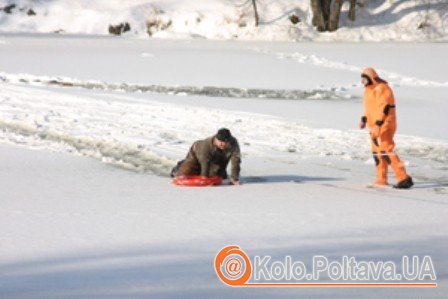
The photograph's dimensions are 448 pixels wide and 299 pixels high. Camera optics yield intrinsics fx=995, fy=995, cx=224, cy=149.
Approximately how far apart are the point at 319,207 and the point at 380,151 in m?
1.77

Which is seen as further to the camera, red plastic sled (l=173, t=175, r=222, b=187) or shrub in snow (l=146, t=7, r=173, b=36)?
shrub in snow (l=146, t=7, r=173, b=36)

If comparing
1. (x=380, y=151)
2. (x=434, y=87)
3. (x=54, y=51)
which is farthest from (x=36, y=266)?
(x=54, y=51)

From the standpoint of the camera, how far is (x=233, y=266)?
7.57 m

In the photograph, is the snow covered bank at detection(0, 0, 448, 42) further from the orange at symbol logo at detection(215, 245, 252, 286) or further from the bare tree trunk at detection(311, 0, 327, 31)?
the orange at symbol logo at detection(215, 245, 252, 286)

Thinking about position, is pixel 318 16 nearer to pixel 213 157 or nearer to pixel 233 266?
pixel 213 157

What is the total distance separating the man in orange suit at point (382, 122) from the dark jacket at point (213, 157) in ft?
5.53

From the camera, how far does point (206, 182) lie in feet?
39.1

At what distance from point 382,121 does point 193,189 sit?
239cm

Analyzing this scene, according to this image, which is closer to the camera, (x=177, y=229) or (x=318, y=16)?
(x=177, y=229)

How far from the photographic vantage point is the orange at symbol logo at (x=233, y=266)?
7.32 metres

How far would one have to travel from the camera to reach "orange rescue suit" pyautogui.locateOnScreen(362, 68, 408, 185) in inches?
465

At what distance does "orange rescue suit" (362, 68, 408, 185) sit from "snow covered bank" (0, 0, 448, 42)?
27644 mm

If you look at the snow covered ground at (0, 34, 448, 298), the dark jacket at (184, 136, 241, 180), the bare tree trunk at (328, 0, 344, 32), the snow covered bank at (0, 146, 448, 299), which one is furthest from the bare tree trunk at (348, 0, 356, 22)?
the dark jacket at (184, 136, 241, 180)

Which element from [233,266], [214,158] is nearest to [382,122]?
[214,158]
